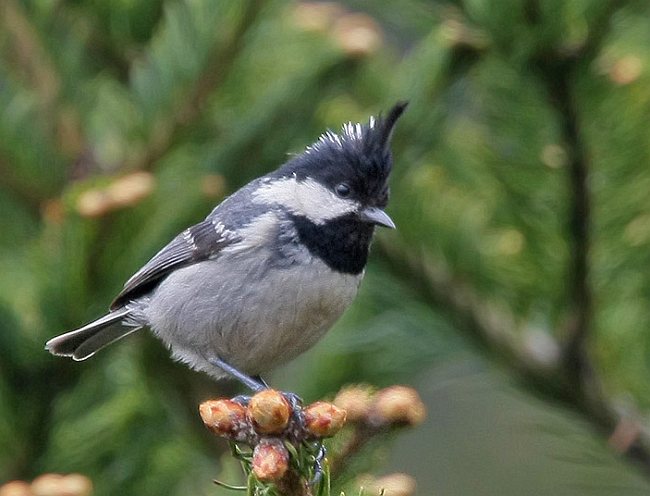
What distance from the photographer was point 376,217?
2.18 metres

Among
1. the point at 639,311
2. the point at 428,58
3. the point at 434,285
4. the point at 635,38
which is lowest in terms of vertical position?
the point at 639,311

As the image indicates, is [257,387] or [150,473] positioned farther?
[257,387]

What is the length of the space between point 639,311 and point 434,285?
40 cm

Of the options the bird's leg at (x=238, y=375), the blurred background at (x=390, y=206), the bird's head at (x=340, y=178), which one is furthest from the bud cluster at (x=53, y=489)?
the bird's head at (x=340, y=178)

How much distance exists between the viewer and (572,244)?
1986 mm

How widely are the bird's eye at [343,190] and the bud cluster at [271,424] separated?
1018 mm

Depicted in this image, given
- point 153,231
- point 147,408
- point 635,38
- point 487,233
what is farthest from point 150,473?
point 635,38

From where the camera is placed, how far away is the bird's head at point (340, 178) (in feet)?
7.20

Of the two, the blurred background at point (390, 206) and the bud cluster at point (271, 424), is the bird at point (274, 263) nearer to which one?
the blurred background at point (390, 206)

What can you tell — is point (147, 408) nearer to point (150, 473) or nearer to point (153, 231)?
point (150, 473)

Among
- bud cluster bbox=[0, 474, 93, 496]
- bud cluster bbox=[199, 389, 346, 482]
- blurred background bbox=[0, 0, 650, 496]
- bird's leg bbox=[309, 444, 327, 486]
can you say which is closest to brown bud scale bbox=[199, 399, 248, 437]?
bud cluster bbox=[199, 389, 346, 482]

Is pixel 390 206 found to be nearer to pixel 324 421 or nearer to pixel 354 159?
pixel 354 159

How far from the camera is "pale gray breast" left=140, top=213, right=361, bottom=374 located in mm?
2277

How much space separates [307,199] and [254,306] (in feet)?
0.88
